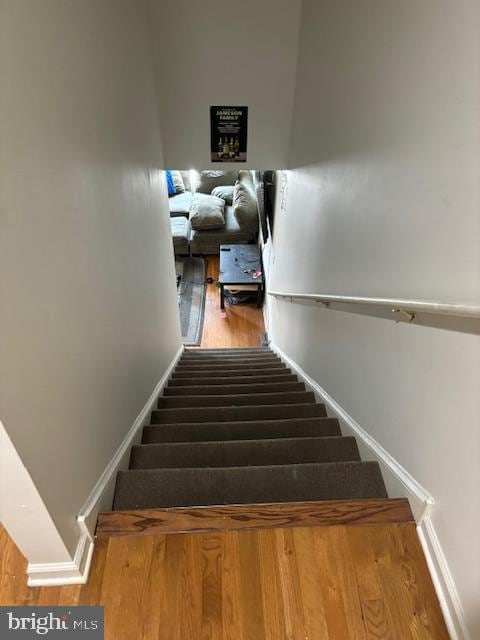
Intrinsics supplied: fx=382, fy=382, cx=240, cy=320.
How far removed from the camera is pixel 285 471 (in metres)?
1.53

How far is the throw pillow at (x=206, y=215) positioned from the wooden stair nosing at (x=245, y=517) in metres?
6.10

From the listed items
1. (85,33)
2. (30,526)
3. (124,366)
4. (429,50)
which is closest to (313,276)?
(124,366)

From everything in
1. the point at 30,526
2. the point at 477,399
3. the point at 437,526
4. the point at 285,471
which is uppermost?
the point at 477,399

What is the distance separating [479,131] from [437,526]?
1141 mm

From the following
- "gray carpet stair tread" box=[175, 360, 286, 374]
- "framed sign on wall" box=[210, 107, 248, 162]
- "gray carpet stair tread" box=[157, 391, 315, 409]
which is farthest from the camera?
"gray carpet stair tread" box=[175, 360, 286, 374]

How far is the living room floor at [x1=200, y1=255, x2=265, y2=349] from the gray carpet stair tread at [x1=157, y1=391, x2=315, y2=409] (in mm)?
3061

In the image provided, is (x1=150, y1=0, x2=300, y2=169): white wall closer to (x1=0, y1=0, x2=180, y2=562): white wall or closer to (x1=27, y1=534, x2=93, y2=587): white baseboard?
(x1=0, y1=0, x2=180, y2=562): white wall

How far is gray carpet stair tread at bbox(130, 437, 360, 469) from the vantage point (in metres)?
1.74

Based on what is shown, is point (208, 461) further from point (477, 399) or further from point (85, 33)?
point (85, 33)

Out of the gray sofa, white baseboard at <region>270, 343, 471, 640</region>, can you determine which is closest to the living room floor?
the gray sofa

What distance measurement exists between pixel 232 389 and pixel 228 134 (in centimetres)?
235

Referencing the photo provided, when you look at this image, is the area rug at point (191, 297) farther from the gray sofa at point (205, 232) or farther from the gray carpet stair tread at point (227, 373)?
the gray carpet stair tread at point (227, 373)

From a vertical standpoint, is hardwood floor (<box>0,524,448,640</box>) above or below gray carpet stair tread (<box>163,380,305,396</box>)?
above

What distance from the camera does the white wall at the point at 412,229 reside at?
1.00 m
